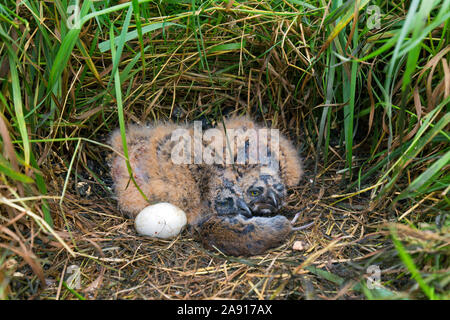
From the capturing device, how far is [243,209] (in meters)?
2.79

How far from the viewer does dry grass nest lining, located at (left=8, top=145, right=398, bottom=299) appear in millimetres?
2137

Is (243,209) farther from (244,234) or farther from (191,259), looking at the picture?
(191,259)

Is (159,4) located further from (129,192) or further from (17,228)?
(17,228)

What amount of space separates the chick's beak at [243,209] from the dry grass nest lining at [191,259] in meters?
0.34

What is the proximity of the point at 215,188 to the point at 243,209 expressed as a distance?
26cm

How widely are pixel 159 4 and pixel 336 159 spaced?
1818mm

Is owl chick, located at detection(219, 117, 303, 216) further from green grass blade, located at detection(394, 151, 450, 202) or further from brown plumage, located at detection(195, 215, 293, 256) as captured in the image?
green grass blade, located at detection(394, 151, 450, 202)

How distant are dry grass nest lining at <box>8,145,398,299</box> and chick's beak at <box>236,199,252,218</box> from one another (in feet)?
1.11

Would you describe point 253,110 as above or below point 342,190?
above

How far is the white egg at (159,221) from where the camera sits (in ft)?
8.70

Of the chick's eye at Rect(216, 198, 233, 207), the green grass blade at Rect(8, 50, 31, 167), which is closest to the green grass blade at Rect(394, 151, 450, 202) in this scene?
the chick's eye at Rect(216, 198, 233, 207)

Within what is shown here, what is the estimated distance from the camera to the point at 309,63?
2830mm

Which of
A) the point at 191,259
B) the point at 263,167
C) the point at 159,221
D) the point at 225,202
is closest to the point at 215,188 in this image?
the point at 225,202
